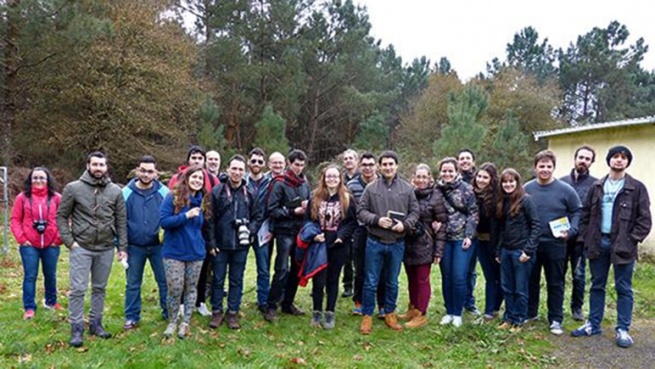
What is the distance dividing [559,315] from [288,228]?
120 inches

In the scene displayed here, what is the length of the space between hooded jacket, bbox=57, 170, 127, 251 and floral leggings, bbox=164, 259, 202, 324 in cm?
63

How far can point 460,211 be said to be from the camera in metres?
5.05

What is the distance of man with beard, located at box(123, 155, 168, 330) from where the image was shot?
4.70 metres

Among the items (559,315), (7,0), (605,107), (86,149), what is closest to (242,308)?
(559,315)

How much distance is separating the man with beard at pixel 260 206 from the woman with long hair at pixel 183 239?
664 mm

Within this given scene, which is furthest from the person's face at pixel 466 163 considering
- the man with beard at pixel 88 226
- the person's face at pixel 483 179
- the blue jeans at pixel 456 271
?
the man with beard at pixel 88 226

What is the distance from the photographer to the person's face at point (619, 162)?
4.71 metres

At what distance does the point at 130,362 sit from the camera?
13.3 feet

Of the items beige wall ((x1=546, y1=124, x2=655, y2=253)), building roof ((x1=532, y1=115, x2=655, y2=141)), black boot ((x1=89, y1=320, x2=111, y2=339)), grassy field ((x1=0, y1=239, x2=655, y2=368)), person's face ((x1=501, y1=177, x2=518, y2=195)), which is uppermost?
building roof ((x1=532, y1=115, x2=655, y2=141))

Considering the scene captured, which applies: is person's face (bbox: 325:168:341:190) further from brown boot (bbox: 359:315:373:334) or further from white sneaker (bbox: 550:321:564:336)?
white sneaker (bbox: 550:321:564:336)

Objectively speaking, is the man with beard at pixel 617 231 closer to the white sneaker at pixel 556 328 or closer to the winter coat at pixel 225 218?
the white sneaker at pixel 556 328

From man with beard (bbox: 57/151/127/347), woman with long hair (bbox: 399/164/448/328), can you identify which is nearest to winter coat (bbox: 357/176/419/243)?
woman with long hair (bbox: 399/164/448/328)

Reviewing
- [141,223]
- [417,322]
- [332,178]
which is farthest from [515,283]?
[141,223]

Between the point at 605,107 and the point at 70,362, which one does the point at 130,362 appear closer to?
the point at 70,362
